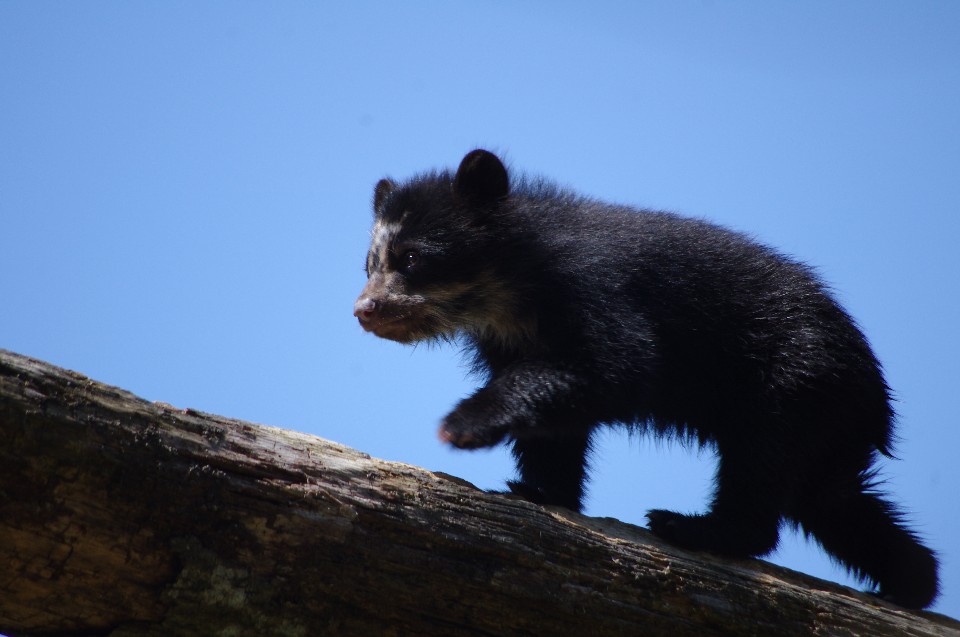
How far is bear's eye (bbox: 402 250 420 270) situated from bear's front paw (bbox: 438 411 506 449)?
2032 mm

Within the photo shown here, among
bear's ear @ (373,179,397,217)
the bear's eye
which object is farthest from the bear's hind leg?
bear's ear @ (373,179,397,217)

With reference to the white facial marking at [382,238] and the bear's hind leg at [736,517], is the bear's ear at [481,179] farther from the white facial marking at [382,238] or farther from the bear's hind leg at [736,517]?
the bear's hind leg at [736,517]

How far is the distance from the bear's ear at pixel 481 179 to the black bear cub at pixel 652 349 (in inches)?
0.7

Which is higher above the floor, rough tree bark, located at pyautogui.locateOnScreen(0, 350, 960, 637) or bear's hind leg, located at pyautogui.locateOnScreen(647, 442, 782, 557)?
bear's hind leg, located at pyautogui.locateOnScreen(647, 442, 782, 557)

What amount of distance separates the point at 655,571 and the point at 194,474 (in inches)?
110

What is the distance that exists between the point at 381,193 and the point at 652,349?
11.8 ft

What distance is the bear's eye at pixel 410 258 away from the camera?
8.03 m

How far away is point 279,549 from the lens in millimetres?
4582

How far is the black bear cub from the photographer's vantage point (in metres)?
6.68

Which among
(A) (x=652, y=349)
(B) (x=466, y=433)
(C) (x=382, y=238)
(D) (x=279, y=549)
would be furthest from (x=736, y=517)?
(C) (x=382, y=238)

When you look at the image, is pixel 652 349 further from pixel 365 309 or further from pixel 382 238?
pixel 382 238

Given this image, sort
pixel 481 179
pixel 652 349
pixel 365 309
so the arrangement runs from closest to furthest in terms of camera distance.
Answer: pixel 652 349
pixel 365 309
pixel 481 179

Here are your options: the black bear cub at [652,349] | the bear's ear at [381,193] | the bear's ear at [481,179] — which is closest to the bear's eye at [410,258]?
the black bear cub at [652,349]

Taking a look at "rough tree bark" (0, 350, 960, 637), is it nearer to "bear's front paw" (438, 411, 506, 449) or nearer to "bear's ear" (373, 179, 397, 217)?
"bear's front paw" (438, 411, 506, 449)
